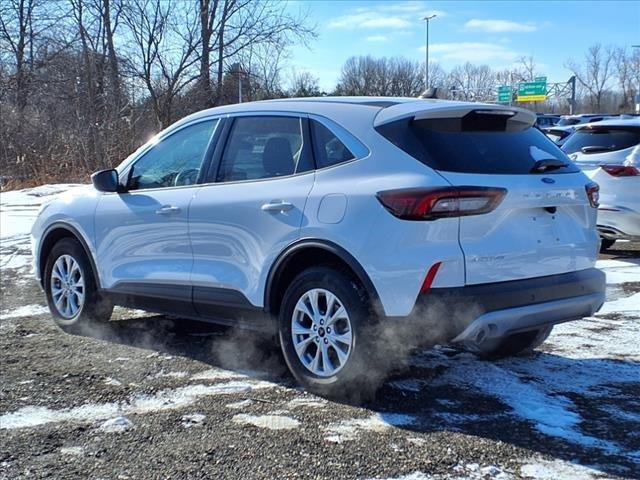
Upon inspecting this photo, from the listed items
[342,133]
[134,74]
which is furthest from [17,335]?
[134,74]

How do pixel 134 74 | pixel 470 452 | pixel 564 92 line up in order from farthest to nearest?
pixel 564 92
pixel 134 74
pixel 470 452

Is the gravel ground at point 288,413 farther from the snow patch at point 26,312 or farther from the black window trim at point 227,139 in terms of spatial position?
the black window trim at point 227,139

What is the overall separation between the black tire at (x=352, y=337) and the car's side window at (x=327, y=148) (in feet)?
2.08

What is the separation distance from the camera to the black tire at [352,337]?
4.09 m

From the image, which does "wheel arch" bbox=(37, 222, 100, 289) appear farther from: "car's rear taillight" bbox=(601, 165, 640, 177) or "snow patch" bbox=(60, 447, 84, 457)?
"car's rear taillight" bbox=(601, 165, 640, 177)

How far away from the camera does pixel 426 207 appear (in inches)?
153

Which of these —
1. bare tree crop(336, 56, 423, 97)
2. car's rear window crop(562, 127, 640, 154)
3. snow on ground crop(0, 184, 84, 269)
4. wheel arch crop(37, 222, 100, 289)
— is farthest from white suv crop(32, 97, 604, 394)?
bare tree crop(336, 56, 423, 97)

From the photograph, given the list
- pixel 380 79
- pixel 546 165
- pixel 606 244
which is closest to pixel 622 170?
pixel 606 244

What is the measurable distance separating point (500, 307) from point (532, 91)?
65281 millimetres

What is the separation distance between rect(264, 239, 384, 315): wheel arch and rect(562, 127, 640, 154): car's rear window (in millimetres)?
5934

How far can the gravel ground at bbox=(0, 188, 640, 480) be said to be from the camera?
137 inches

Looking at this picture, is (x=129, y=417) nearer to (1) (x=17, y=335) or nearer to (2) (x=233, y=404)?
(2) (x=233, y=404)

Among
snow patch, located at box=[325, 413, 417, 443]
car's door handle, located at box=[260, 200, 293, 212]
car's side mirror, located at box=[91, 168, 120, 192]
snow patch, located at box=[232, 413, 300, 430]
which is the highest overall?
car's side mirror, located at box=[91, 168, 120, 192]

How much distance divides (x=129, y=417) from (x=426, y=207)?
6.45 ft
